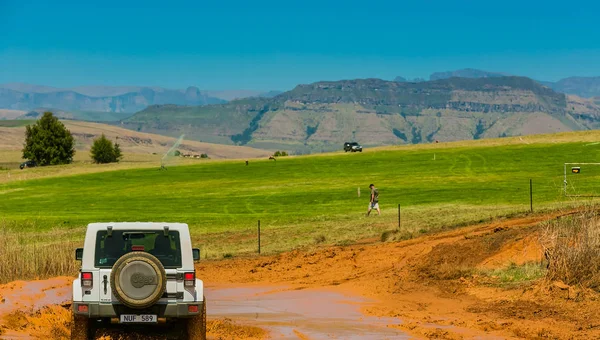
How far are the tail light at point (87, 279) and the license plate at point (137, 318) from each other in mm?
741

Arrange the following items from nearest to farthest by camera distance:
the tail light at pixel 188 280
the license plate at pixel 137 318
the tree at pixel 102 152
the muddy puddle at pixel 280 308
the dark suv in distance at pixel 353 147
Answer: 1. the license plate at pixel 137 318
2. the tail light at pixel 188 280
3. the muddy puddle at pixel 280 308
4. the dark suv in distance at pixel 353 147
5. the tree at pixel 102 152

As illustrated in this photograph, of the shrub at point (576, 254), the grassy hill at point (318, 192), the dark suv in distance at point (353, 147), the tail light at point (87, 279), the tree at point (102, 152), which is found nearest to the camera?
the tail light at point (87, 279)

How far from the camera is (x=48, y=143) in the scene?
155 metres

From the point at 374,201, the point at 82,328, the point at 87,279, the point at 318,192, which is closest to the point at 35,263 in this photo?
the point at 82,328

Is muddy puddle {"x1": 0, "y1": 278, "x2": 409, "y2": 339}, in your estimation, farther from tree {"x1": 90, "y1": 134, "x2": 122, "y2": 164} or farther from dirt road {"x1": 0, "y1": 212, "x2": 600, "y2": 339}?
tree {"x1": 90, "y1": 134, "x2": 122, "y2": 164}

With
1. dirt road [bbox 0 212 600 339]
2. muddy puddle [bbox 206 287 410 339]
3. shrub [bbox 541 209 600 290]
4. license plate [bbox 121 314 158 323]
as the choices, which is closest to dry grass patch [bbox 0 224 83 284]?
dirt road [bbox 0 212 600 339]

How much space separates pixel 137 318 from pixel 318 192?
56.4m

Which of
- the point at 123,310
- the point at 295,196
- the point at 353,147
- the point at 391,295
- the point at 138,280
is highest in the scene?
the point at 138,280

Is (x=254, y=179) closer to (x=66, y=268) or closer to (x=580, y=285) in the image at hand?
(x=66, y=268)

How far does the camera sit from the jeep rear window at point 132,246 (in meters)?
14.3

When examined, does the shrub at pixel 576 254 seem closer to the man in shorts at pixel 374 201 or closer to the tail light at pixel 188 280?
the tail light at pixel 188 280

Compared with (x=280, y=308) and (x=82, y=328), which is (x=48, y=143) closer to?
(x=280, y=308)

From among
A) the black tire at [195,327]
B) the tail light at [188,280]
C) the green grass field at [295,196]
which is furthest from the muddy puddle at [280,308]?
the tail light at [188,280]

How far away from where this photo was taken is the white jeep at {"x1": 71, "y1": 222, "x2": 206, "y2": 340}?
13.5 metres
